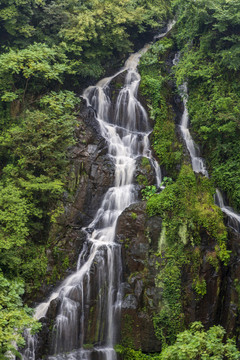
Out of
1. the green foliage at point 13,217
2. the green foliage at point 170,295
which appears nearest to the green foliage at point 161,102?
the green foliage at point 170,295

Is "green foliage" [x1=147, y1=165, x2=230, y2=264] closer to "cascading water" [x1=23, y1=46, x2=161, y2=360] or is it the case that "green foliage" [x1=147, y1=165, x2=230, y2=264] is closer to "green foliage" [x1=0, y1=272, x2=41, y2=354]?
"cascading water" [x1=23, y1=46, x2=161, y2=360]

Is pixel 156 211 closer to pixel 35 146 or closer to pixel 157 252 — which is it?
pixel 157 252

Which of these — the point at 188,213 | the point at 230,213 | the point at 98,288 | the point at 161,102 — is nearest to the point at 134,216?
the point at 188,213

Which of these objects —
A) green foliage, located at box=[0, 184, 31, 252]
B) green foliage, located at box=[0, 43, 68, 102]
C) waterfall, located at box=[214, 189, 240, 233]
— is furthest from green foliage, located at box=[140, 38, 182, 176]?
green foliage, located at box=[0, 184, 31, 252]

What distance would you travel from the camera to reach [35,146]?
13.4 meters

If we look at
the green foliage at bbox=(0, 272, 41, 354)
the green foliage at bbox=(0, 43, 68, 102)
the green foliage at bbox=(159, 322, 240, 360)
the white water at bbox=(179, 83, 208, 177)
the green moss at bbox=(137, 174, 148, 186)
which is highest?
the green foliage at bbox=(0, 43, 68, 102)

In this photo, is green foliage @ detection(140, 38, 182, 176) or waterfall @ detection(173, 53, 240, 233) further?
green foliage @ detection(140, 38, 182, 176)

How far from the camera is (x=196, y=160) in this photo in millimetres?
15375

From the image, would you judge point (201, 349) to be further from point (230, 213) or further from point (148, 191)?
point (148, 191)

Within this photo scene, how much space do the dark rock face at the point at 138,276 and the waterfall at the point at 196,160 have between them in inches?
130

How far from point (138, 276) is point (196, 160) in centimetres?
681

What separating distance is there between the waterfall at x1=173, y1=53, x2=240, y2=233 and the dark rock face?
3289 mm

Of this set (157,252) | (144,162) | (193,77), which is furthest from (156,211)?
(193,77)

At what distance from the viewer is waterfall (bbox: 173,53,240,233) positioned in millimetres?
12664
